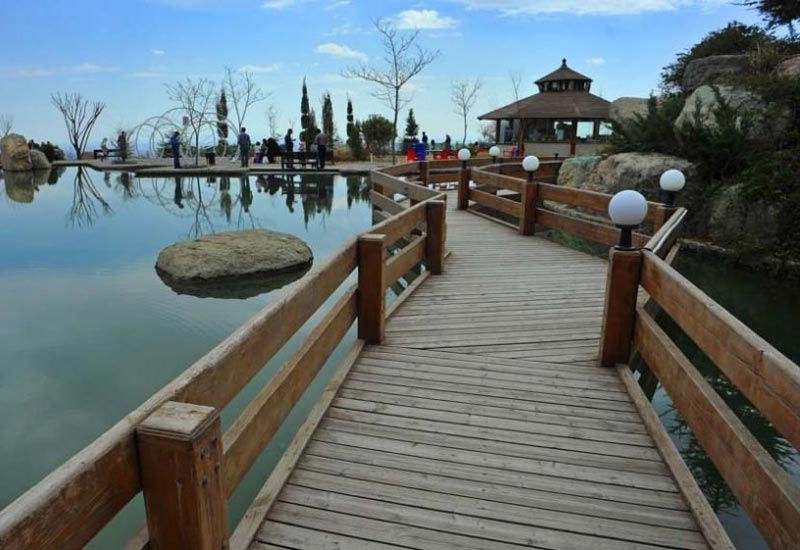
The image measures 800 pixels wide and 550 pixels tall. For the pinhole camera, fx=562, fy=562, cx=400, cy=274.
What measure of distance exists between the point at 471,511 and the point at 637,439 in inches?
40.8

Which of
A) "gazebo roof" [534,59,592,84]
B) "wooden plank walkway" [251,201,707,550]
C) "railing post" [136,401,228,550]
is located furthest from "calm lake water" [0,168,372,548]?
"gazebo roof" [534,59,592,84]

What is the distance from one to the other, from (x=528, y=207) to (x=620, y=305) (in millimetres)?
4685

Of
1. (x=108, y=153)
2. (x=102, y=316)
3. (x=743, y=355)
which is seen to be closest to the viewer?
(x=743, y=355)

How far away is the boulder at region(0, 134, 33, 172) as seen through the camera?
965 inches

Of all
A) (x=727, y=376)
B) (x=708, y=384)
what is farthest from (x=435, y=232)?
(x=727, y=376)

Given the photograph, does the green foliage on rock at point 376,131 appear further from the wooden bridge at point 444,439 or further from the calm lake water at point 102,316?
the wooden bridge at point 444,439

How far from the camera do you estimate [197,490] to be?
1402mm

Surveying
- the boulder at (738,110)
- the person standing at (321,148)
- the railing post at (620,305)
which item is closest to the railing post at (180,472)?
the railing post at (620,305)

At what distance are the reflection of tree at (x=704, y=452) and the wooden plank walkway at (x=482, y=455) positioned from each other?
39.5 inches

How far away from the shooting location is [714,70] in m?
13.2

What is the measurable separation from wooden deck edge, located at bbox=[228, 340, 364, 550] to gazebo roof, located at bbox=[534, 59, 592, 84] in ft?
95.5

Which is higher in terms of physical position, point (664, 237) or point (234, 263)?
point (664, 237)

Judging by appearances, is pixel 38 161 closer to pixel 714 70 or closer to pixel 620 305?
pixel 714 70

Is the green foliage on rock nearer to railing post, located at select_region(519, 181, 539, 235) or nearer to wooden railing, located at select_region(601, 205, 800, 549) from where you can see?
railing post, located at select_region(519, 181, 539, 235)
